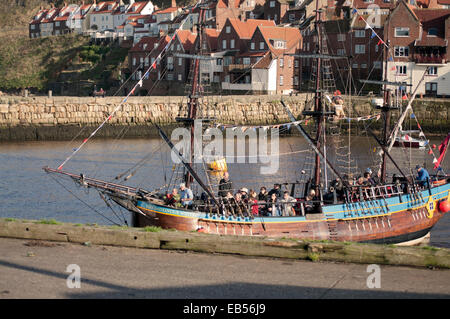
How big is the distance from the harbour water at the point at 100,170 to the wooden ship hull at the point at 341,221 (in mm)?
1464

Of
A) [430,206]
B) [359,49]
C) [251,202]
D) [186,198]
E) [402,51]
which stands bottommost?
[430,206]

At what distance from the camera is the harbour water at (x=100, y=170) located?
30477 millimetres

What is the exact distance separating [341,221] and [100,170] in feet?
67.3

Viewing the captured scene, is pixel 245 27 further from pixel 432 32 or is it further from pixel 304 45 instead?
pixel 432 32

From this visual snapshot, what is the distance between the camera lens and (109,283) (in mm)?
11242

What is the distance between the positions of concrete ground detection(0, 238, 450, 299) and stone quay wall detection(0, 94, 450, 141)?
46.7m

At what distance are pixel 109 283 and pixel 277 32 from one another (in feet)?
216

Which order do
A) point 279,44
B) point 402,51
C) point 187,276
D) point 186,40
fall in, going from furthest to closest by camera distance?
point 186,40 → point 279,44 → point 402,51 → point 187,276

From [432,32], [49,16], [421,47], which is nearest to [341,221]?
[421,47]

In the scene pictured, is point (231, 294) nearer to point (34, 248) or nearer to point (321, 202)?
point (34, 248)

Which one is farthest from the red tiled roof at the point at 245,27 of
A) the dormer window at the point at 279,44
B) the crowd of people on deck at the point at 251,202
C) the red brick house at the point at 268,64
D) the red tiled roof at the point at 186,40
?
the crowd of people on deck at the point at 251,202

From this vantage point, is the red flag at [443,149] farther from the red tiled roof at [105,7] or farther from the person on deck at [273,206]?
the red tiled roof at [105,7]

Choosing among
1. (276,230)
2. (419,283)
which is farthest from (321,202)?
(419,283)

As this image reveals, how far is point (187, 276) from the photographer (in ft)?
38.4
